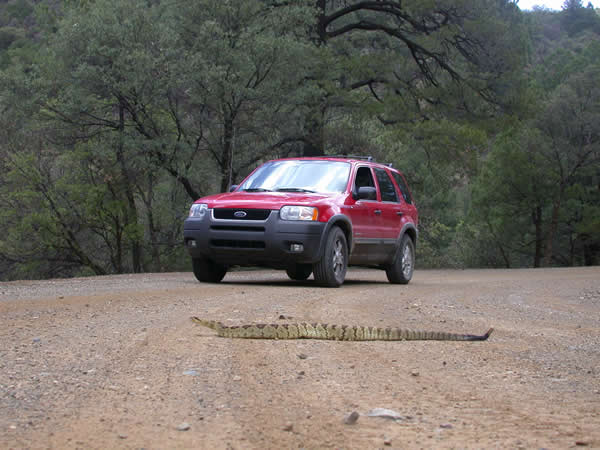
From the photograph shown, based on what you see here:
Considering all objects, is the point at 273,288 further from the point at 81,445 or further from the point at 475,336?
the point at 81,445

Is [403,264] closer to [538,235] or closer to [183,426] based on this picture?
[183,426]

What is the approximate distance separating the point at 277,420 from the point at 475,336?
324 cm

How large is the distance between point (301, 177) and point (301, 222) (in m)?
1.55

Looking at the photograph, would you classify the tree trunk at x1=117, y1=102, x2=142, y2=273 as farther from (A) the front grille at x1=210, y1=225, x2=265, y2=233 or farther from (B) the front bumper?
(A) the front grille at x1=210, y1=225, x2=265, y2=233

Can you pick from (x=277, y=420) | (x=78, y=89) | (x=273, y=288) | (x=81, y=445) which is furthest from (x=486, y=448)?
(x=78, y=89)

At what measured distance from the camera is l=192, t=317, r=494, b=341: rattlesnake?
20.5ft

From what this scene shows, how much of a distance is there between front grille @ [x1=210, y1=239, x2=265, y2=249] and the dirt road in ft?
9.28

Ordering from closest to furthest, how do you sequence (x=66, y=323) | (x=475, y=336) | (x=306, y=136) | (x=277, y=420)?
(x=277, y=420) < (x=475, y=336) < (x=66, y=323) < (x=306, y=136)

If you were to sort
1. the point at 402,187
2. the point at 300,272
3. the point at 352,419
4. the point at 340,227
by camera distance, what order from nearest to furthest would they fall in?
the point at 352,419 → the point at 340,227 → the point at 300,272 → the point at 402,187

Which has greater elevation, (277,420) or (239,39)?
(239,39)

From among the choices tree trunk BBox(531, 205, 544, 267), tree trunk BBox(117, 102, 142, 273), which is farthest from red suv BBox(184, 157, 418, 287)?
tree trunk BBox(531, 205, 544, 267)

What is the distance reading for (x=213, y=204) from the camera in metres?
11.8

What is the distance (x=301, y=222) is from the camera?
11.3 metres

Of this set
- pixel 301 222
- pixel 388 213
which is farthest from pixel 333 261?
Result: pixel 388 213
